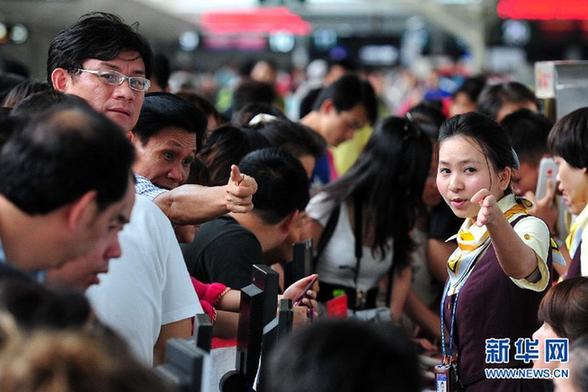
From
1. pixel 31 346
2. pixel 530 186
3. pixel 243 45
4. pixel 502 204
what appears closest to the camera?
pixel 31 346

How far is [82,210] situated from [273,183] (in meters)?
1.85

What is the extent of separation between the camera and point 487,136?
3.25m

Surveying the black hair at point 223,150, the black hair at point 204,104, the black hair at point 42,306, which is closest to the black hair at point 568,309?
the black hair at point 42,306

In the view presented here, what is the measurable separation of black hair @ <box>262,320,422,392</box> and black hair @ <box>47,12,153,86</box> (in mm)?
1672

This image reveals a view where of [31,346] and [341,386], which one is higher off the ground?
[31,346]

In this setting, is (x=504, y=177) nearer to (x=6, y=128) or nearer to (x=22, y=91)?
(x=6, y=128)

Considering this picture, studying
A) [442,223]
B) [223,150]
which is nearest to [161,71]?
[442,223]

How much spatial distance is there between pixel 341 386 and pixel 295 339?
0.12 m

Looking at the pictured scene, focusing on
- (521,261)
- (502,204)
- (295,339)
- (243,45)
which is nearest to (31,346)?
(295,339)

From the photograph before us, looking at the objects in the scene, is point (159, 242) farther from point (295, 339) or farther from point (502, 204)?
point (502, 204)

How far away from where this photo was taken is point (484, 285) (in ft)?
10.1

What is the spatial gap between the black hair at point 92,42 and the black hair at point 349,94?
326 cm

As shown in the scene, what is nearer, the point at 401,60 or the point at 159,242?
the point at 159,242

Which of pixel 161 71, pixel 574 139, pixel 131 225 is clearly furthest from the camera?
pixel 161 71
